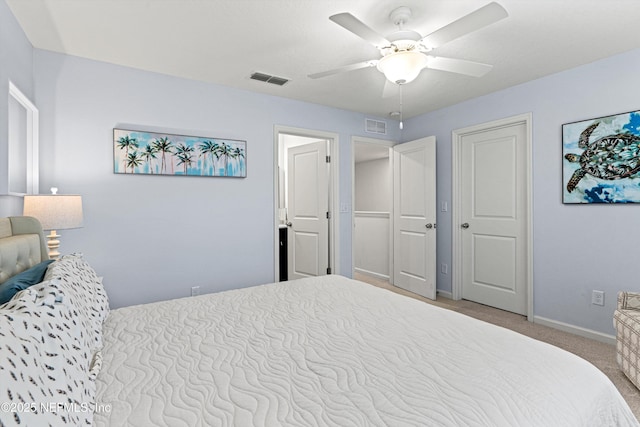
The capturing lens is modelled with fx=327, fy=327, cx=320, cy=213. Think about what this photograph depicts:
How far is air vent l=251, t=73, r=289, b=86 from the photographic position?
3.04 m

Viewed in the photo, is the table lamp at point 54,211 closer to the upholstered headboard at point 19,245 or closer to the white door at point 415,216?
the upholstered headboard at point 19,245

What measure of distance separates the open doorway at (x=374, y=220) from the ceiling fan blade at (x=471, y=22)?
2.42 m

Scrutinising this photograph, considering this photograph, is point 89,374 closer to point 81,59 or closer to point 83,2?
point 83,2

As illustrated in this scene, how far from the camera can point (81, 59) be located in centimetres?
265

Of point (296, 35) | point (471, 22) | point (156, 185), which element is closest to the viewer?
point (471, 22)

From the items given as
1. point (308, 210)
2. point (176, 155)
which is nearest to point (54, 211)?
point (176, 155)

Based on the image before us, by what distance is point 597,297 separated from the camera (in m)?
2.79

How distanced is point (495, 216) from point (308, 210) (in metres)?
2.26

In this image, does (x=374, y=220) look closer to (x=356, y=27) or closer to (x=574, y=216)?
(x=574, y=216)

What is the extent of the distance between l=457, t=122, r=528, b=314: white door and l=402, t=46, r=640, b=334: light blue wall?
19 cm

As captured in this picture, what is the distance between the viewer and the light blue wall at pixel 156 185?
2623 mm

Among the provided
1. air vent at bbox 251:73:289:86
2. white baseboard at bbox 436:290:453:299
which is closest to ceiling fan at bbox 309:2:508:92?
air vent at bbox 251:73:289:86

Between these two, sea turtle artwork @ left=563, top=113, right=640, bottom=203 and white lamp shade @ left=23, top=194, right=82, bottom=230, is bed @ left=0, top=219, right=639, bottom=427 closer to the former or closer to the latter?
white lamp shade @ left=23, top=194, right=82, bottom=230

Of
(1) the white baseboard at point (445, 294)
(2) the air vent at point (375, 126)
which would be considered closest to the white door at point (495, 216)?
(1) the white baseboard at point (445, 294)
